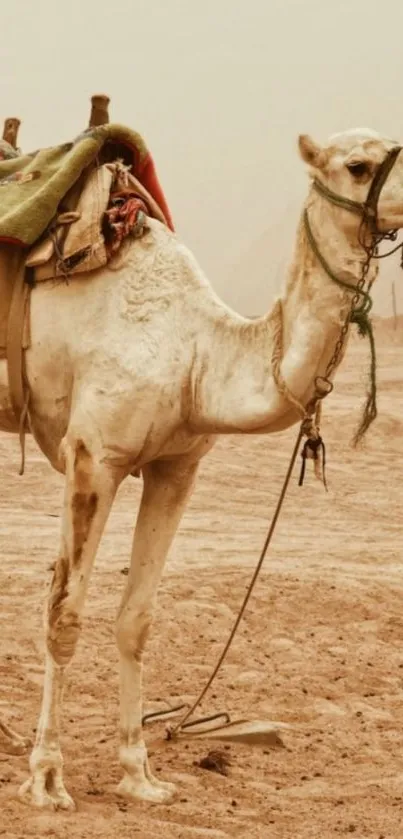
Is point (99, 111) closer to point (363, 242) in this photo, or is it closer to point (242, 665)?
point (363, 242)

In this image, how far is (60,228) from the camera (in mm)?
5691

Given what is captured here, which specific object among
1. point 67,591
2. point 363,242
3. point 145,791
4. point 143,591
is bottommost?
point 145,791

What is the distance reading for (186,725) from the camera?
674 cm

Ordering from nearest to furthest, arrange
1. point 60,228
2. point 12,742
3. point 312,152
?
point 312,152, point 60,228, point 12,742

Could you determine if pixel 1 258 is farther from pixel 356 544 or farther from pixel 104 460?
pixel 356 544

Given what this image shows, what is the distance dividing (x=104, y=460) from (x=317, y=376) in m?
0.87

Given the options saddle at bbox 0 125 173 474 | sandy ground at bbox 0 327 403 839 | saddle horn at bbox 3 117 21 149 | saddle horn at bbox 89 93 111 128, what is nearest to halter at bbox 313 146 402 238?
saddle at bbox 0 125 173 474

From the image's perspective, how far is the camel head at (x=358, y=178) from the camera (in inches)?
193

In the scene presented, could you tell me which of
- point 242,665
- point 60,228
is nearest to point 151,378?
point 60,228

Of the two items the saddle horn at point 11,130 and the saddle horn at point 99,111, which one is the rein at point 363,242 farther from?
the saddle horn at point 11,130

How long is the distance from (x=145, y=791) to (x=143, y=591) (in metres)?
0.79

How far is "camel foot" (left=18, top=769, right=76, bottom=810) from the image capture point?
539 centimetres

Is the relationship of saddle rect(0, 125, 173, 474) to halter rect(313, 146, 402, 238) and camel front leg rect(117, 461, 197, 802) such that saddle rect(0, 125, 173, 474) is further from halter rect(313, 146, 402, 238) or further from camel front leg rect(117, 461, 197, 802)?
halter rect(313, 146, 402, 238)

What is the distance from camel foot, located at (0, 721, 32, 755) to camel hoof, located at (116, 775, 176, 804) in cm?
70
